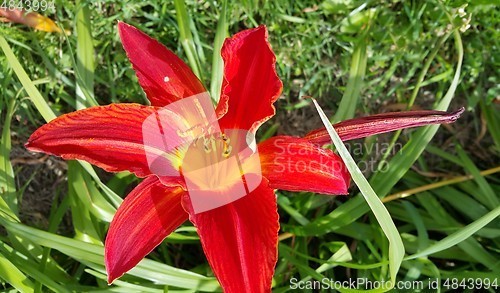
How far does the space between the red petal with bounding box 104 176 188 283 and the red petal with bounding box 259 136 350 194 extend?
0.64 ft

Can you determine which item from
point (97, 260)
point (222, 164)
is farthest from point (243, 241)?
point (97, 260)

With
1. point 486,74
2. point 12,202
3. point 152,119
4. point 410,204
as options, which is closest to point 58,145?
point 152,119

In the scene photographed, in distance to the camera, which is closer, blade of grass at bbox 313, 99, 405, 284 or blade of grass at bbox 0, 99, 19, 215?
blade of grass at bbox 313, 99, 405, 284

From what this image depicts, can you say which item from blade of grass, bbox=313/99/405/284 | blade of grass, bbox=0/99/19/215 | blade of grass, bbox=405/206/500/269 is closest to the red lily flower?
blade of grass, bbox=313/99/405/284

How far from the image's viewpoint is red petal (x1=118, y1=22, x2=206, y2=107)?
3.92 feet

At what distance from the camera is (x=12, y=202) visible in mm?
1604

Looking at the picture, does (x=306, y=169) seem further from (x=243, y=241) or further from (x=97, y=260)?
(x=97, y=260)

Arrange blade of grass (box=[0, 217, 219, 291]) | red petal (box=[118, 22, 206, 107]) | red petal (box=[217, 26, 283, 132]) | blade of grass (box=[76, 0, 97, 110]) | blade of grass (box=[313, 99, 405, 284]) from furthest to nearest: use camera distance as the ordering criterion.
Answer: blade of grass (box=[76, 0, 97, 110]) → blade of grass (box=[0, 217, 219, 291]) → red petal (box=[118, 22, 206, 107]) → red petal (box=[217, 26, 283, 132]) → blade of grass (box=[313, 99, 405, 284])

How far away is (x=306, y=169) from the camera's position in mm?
1141

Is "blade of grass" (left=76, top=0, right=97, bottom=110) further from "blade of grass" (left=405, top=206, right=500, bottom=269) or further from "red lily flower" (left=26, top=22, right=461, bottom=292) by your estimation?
"blade of grass" (left=405, top=206, right=500, bottom=269)

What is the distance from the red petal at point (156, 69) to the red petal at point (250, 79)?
0.12m

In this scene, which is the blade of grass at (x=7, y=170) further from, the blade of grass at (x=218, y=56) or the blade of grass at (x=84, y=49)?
the blade of grass at (x=218, y=56)

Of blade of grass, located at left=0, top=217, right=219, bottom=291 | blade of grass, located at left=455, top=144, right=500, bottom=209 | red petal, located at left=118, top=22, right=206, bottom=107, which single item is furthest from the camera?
blade of grass, located at left=455, top=144, right=500, bottom=209

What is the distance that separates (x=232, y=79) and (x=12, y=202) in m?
0.82
